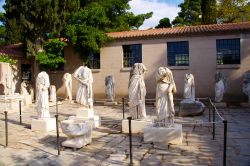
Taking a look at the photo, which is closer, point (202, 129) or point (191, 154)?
point (191, 154)

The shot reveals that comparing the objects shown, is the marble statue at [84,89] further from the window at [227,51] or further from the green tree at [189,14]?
the green tree at [189,14]

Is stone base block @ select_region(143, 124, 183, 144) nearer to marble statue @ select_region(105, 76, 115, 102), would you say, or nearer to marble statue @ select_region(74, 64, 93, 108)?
marble statue @ select_region(74, 64, 93, 108)

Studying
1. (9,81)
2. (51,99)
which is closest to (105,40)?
(51,99)

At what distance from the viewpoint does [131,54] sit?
70.8ft

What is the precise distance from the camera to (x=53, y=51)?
847 inches

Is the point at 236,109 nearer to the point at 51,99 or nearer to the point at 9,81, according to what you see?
the point at 51,99

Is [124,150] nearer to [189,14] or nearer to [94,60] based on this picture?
[94,60]

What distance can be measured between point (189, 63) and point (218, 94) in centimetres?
344

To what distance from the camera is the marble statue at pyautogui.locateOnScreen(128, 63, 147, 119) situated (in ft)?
33.4

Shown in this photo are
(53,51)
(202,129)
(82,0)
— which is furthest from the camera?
(82,0)

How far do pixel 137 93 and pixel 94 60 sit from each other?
42.9 feet

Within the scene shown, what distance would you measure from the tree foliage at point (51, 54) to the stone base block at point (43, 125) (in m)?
10.7

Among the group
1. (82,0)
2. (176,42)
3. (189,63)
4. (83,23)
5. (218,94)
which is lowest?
(218,94)

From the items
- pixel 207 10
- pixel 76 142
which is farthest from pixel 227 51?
pixel 76 142
